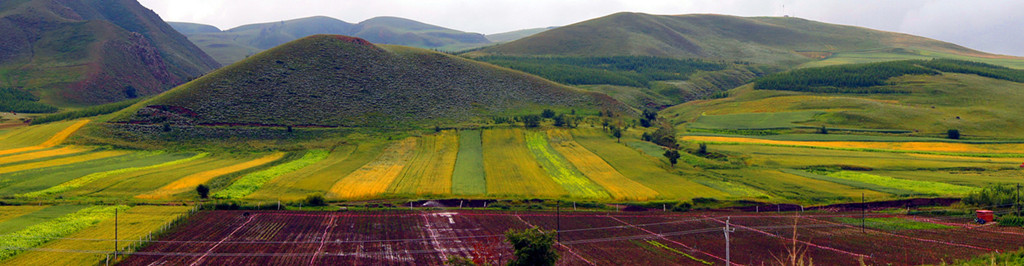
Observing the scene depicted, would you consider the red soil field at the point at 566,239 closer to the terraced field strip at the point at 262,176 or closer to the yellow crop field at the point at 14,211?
the terraced field strip at the point at 262,176

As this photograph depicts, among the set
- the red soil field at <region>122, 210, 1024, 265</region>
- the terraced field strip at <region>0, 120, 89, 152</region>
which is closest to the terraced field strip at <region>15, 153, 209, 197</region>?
the terraced field strip at <region>0, 120, 89, 152</region>

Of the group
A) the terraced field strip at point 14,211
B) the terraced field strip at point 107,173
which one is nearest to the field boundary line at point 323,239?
the terraced field strip at point 14,211

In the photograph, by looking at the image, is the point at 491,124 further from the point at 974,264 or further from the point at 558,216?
the point at 974,264

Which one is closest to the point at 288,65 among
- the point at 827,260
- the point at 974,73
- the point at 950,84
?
the point at 827,260

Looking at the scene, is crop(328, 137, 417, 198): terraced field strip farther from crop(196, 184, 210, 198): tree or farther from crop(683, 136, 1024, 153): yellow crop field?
crop(683, 136, 1024, 153): yellow crop field

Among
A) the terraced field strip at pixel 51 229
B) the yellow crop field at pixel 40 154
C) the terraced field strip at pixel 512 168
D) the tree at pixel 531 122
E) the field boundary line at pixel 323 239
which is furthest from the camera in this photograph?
the tree at pixel 531 122

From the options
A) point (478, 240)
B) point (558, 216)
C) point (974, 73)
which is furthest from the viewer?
point (974, 73)
